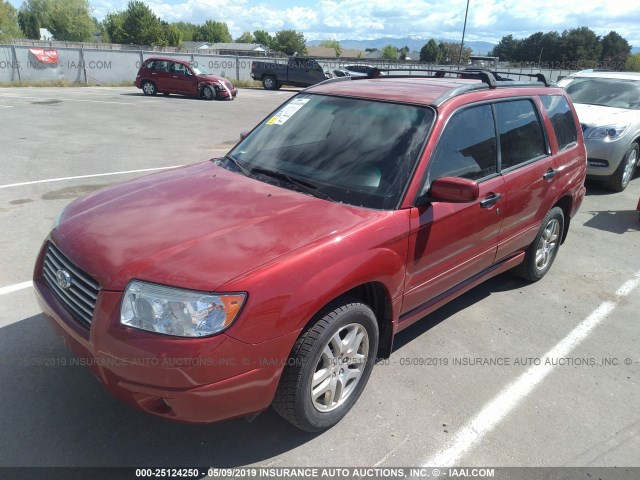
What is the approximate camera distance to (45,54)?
2664 cm

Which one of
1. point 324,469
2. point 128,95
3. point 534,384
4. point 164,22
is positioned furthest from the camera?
point 164,22

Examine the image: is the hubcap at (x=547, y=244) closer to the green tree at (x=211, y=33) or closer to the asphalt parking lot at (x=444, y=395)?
the asphalt parking lot at (x=444, y=395)

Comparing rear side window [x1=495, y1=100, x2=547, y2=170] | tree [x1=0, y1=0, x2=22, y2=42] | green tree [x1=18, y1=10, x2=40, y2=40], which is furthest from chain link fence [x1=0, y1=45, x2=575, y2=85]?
green tree [x1=18, y1=10, x2=40, y2=40]

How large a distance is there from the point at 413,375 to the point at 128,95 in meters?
21.9

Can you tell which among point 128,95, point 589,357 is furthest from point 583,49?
point 589,357

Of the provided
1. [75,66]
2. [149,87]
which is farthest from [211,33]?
[149,87]

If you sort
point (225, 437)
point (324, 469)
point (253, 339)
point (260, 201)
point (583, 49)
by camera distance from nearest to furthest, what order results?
point (253, 339) → point (324, 469) → point (225, 437) → point (260, 201) → point (583, 49)

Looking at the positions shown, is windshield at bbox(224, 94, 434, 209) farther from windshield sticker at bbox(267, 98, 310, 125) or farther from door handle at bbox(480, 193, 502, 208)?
door handle at bbox(480, 193, 502, 208)

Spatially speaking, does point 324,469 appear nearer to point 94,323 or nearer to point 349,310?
point 349,310

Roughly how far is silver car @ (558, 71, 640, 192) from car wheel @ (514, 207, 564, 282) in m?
3.91

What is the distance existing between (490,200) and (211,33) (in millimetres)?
167388

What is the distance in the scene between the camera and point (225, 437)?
2717mm

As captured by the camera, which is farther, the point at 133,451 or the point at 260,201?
the point at 260,201

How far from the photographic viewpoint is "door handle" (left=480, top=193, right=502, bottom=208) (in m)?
3.49
